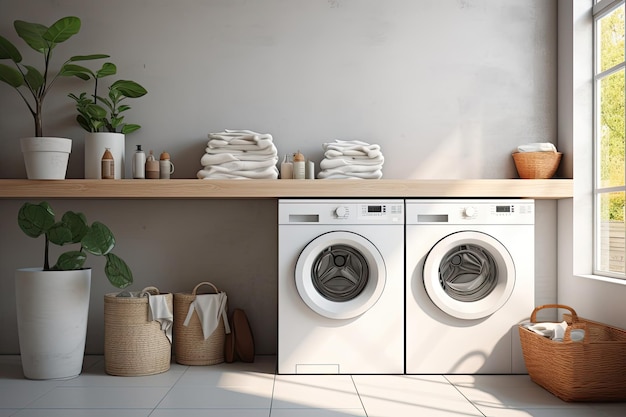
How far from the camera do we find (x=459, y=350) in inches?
141

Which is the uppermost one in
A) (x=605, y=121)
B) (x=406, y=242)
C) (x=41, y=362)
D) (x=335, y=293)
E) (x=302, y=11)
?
(x=302, y=11)

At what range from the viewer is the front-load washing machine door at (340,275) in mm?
3508

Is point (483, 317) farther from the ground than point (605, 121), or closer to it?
closer to it

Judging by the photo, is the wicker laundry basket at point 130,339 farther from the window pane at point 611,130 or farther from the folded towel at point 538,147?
the window pane at point 611,130

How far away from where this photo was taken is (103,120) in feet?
12.7

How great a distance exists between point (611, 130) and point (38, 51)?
10.8 ft

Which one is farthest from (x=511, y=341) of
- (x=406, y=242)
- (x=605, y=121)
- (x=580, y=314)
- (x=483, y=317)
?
(x=605, y=121)

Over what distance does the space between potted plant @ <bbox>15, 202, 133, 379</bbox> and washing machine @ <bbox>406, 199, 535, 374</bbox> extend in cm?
157

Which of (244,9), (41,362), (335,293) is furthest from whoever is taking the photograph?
(244,9)

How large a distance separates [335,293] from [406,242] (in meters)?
0.48

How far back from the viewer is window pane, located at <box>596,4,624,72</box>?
139 inches

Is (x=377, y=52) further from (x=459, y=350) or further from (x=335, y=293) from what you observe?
(x=459, y=350)

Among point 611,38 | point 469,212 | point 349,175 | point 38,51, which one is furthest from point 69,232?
point 611,38

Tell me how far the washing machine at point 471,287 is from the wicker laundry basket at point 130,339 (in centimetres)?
139
